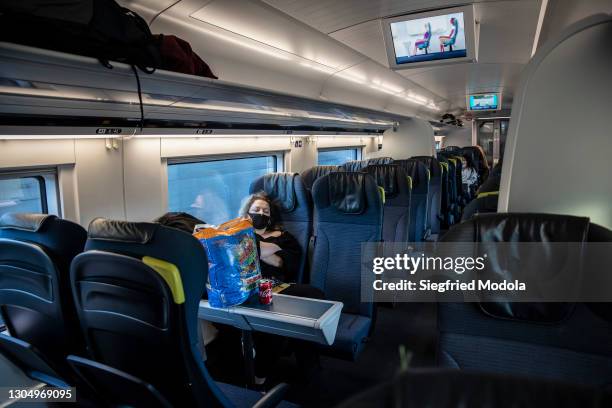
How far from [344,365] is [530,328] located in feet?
7.33

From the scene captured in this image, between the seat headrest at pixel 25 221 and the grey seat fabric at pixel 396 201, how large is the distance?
344cm

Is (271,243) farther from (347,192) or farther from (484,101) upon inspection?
(484,101)

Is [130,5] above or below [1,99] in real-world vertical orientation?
above

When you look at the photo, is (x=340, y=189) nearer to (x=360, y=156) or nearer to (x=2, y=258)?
(x=2, y=258)

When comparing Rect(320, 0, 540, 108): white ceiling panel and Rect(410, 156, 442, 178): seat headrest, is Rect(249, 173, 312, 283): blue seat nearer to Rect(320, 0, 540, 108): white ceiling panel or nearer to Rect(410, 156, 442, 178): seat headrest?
Rect(320, 0, 540, 108): white ceiling panel

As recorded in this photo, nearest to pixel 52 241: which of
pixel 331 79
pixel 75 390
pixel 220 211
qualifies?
pixel 75 390

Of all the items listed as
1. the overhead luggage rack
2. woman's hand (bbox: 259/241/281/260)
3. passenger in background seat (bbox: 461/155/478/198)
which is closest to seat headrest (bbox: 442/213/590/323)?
the overhead luggage rack

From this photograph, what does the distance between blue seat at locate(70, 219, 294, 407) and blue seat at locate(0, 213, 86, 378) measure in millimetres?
365

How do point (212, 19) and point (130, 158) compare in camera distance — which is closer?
point (212, 19)

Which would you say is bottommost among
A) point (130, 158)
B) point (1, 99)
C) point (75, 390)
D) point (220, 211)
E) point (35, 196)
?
point (75, 390)

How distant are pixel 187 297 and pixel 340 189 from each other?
218 cm

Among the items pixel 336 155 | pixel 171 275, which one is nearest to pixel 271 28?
pixel 171 275

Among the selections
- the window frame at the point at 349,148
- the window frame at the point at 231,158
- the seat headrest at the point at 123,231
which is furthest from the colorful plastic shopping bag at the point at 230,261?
the window frame at the point at 349,148

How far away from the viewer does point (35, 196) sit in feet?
10.3
